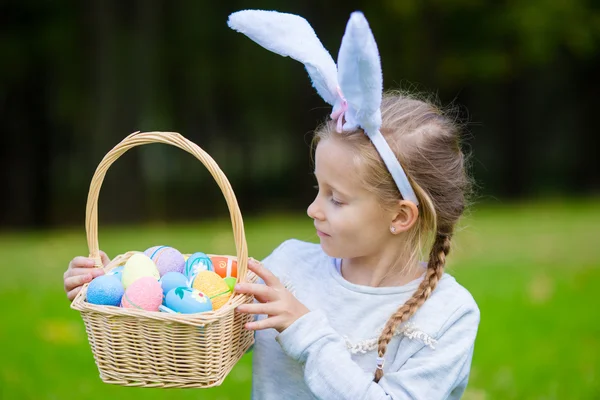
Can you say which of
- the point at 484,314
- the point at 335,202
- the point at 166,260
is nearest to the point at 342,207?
the point at 335,202

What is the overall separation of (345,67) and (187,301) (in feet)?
2.58

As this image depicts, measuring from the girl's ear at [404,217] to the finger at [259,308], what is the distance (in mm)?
465

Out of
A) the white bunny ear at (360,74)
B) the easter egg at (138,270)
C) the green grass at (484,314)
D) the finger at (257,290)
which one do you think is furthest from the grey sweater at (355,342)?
the white bunny ear at (360,74)

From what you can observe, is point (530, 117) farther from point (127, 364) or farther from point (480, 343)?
point (127, 364)

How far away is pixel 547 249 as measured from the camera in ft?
24.3

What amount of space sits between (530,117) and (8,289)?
15846 mm

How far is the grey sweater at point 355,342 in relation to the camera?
6.95 ft

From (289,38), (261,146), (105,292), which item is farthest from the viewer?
(261,146)

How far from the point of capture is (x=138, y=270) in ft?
7.10

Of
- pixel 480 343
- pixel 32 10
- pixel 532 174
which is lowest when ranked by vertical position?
pixel 532 174

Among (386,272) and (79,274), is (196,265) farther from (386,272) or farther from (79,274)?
(386,272)

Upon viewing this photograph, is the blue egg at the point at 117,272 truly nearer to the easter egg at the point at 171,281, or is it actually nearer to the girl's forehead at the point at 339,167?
the easter egg at the point at 171,281

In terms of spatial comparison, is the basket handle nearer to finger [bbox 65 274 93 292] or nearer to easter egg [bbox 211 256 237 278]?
easter egg [bbox 211 256 237 278]

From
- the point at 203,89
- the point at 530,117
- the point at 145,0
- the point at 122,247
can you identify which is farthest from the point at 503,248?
the point at 530,117
